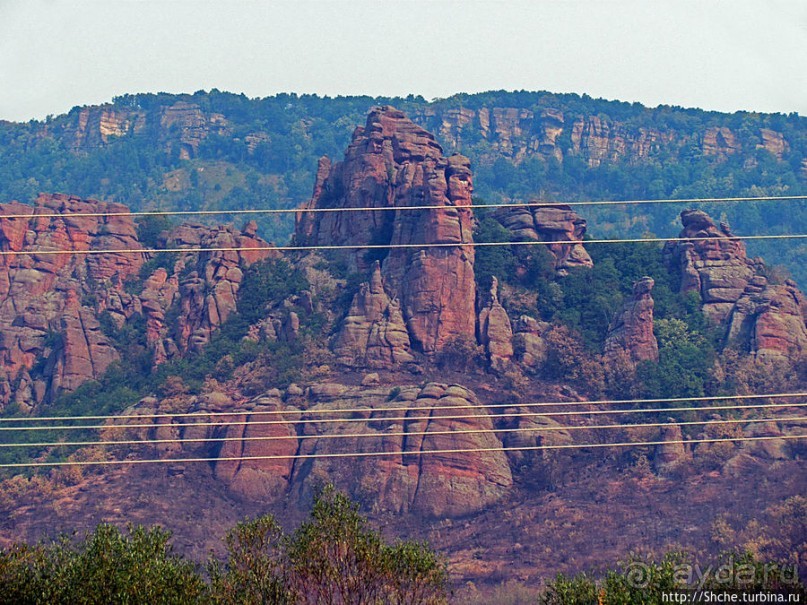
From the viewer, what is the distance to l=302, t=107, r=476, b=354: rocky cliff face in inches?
3634

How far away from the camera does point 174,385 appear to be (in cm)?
9025

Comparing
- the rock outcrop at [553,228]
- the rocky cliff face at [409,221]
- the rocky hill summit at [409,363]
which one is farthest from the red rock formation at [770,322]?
the rocky cliff face at [409,221]

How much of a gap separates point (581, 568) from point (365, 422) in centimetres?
1707

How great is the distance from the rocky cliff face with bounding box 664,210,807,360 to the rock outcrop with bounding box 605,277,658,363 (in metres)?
4.82

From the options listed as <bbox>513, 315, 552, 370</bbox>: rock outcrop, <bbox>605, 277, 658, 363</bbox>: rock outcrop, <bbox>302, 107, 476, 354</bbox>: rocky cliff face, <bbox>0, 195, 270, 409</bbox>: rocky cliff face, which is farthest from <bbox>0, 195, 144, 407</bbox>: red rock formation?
<bbox>605, 277, 658, 363</bbox>: rock outcrop

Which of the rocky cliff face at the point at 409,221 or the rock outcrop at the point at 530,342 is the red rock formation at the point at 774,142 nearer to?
the rocky cliff face at the point at 409,221

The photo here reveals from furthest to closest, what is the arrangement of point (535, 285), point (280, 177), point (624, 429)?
point (280, 177) < point (535, 285) < point (624, 429)

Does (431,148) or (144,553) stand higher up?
(431,148)

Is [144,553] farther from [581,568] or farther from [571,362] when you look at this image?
[571,362]

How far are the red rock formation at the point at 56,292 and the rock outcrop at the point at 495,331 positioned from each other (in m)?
24.6

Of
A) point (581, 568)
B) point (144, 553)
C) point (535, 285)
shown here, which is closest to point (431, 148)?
point (535, 285)

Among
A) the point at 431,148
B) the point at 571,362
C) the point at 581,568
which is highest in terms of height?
the point at 431,148

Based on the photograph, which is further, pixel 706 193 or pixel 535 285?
pixel 706 193

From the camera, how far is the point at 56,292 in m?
102
